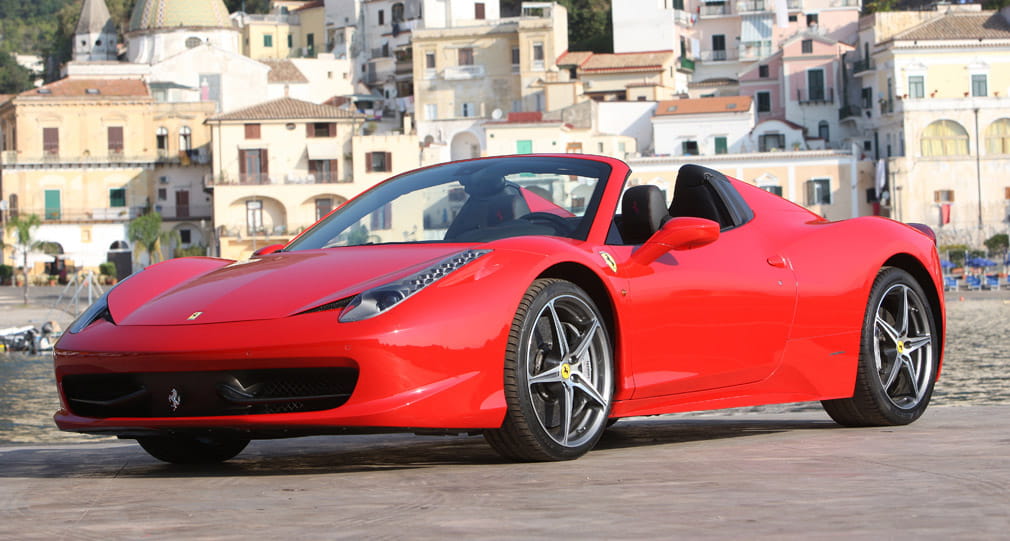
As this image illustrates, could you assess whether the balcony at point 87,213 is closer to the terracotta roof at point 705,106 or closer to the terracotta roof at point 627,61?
the terracotta roof at point 627,61

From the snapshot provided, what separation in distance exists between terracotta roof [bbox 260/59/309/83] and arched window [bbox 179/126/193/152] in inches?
836

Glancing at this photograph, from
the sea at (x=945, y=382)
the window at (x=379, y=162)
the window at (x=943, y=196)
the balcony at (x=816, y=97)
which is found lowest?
the sea at (x=945, y=382)

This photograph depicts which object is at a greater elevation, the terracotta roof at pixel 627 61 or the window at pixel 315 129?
the terracotta roof at pixel 627 61

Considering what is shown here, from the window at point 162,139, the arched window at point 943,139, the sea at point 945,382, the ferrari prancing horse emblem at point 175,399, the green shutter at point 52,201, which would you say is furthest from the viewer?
the window at point 162,139

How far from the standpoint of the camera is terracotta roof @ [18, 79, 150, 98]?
88625 mm

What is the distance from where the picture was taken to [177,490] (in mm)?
5461

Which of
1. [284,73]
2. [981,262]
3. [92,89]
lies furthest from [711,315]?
[284,73]

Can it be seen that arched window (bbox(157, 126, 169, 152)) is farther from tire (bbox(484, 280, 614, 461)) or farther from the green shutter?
tire (bbox(484, 280, 614, 461))

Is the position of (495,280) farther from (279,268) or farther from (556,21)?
(556,21)

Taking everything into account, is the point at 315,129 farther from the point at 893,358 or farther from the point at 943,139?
the point at 893,358

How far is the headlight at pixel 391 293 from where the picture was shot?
18.5 ft

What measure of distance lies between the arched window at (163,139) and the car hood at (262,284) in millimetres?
85040

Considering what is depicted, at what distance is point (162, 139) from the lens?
89.9m

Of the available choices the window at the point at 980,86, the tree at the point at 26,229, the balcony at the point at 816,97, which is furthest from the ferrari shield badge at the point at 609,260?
the balcony at the point at 816,97
